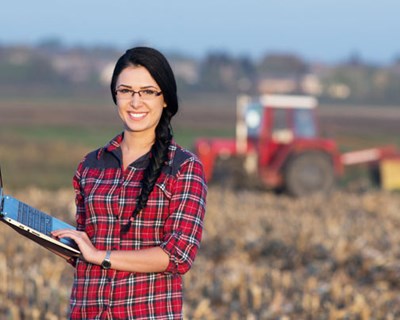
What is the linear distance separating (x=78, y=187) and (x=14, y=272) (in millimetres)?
4332

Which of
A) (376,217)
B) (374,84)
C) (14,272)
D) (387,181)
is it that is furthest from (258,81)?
(14,272)

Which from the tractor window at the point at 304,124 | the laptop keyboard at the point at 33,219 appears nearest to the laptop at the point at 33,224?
the laptop keyboard at the point at 33,219

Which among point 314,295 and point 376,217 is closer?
point 314,295

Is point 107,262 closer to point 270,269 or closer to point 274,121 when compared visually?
point 270,269

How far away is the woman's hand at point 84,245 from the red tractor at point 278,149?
13.2 metres

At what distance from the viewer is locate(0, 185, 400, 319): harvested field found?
6.79 metres

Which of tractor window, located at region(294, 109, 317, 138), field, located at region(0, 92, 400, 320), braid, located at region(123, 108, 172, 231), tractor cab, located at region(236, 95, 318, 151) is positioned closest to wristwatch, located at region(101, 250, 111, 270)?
braid, located at region(123, 108, 172, 231)

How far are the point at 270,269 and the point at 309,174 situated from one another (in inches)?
350

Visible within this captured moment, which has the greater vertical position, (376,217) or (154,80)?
(154,80)

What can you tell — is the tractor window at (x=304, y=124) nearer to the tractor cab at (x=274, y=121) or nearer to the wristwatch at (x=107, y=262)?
the tractor cab at (x=274, y=121)

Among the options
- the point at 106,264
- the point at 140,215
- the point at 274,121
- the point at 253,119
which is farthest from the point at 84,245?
the point at 274,121

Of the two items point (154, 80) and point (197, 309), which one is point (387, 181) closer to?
point (197, 309)

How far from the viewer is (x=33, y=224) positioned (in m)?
3.22

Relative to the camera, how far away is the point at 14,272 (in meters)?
7.70
